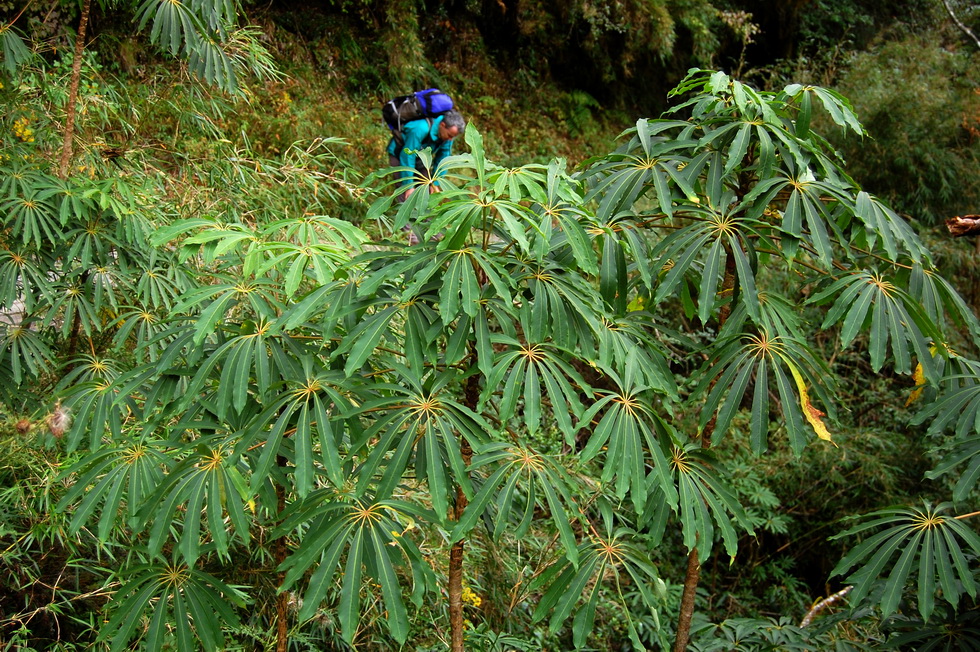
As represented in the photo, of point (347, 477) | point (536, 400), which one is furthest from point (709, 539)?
point (347, 477)

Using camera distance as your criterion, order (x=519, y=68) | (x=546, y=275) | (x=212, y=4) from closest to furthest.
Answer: (x=546, y=275) → (x=212, y=4) → (x=519, y=68)

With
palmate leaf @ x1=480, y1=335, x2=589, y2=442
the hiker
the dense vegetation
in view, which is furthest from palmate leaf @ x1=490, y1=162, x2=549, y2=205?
A: the hiker

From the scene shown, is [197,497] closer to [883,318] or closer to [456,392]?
[883,318]

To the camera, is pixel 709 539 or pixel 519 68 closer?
pixel 709 539

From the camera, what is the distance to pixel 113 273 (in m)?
2.59

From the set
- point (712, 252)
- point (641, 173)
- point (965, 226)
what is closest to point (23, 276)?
Result: point (641, 173)

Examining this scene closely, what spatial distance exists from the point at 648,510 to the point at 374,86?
578cm

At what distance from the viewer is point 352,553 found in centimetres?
149

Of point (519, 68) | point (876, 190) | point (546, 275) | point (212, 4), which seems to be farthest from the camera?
point (519, 68)

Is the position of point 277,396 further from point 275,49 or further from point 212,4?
point 275,49

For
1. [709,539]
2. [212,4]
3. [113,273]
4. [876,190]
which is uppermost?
[212,4]

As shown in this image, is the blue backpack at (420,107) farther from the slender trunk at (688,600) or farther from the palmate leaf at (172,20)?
the slender trunk at (688,600)

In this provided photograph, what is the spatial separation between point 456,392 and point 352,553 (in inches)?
107

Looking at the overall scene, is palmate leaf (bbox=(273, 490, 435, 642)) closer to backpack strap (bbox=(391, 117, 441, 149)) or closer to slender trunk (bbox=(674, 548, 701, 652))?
slender trunk (bbox=(674, 548, 701, 652))
